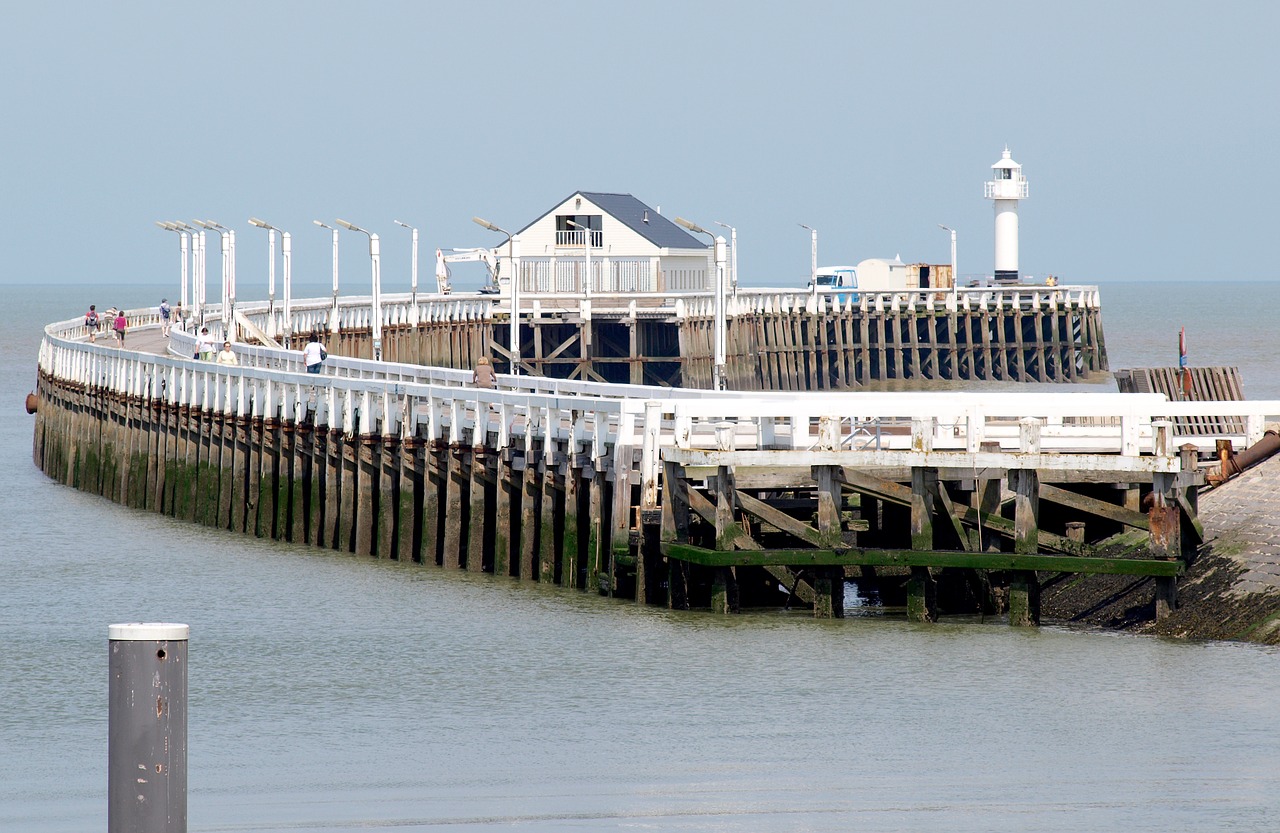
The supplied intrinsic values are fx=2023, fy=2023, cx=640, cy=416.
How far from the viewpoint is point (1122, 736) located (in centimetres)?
1806

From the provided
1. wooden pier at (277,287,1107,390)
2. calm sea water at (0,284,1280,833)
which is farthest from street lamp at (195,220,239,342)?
calm sea water at (0,284,1280,833)

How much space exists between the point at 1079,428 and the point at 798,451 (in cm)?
356

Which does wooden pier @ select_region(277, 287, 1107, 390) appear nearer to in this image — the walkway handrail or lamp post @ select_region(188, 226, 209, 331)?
lamp post @ select_region(188, 226, 209, 331)

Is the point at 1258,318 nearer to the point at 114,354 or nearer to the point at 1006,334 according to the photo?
the point at 1006,334

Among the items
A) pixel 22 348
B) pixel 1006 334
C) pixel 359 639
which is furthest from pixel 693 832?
pixel 22 348

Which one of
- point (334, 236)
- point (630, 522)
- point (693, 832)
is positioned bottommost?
point (693, 832)

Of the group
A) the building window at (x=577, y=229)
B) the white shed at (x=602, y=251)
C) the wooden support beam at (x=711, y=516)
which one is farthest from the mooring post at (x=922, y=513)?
the building window at (x=577, y=229)

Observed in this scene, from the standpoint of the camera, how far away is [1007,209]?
87438mm

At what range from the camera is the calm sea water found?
614 inches

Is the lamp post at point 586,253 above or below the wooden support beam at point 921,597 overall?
above

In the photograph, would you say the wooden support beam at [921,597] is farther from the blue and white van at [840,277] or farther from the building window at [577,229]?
the blue and white van at [840,277]

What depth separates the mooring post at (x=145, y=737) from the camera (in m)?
7.77

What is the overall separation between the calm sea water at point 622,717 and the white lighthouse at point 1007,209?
6216 cm

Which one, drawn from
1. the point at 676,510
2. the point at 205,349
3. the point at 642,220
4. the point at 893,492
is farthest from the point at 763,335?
the point at 893,492
